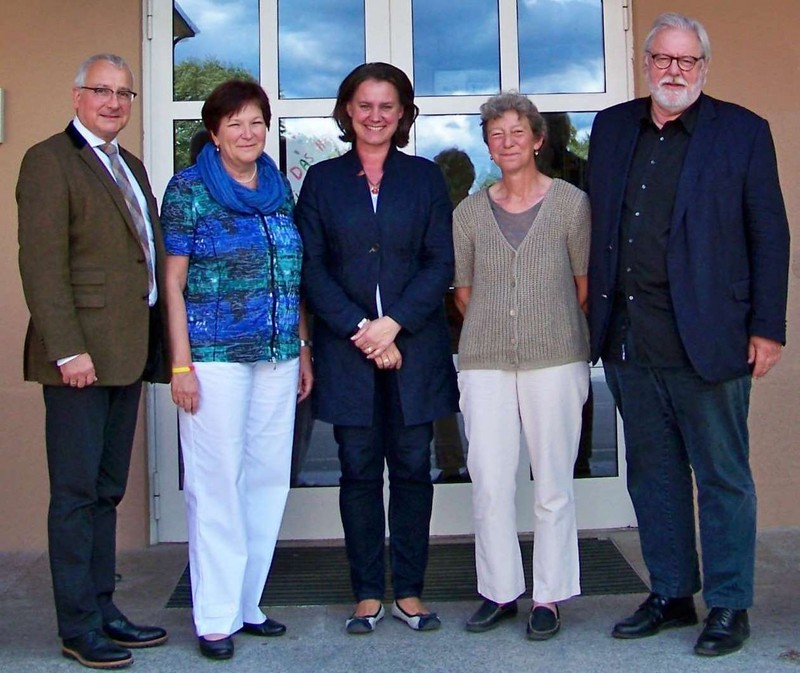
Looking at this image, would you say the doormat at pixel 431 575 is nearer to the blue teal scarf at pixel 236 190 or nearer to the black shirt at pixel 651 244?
the black shirt at pixel 651 244

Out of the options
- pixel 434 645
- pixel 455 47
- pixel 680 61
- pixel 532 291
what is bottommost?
pixel 434 645

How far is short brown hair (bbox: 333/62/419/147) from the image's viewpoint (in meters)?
3.81

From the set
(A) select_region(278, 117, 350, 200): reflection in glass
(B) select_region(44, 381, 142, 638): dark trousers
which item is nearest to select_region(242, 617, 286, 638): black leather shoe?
(B) select_region(44, 381, 142, 638): dark trousers

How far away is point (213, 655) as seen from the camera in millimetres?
3602

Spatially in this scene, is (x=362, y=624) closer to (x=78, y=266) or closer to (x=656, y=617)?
(x=656, y=617)

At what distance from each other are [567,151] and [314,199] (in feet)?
5.65

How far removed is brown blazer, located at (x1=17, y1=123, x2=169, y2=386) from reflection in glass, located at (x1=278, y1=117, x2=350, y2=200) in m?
1.61

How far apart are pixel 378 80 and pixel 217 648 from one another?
6.59ft

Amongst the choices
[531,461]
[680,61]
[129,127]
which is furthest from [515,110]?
[129,127]

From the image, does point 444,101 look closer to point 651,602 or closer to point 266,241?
point 266,241

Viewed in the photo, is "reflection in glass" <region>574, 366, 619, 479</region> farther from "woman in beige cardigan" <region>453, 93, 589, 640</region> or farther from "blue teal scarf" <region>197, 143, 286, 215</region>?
"blue teal scarf" <region>197, 143, 286, 215</region>

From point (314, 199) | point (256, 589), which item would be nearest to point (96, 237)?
point (314, 199)

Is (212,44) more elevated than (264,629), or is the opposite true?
(212,44)

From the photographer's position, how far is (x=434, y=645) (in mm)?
3717
